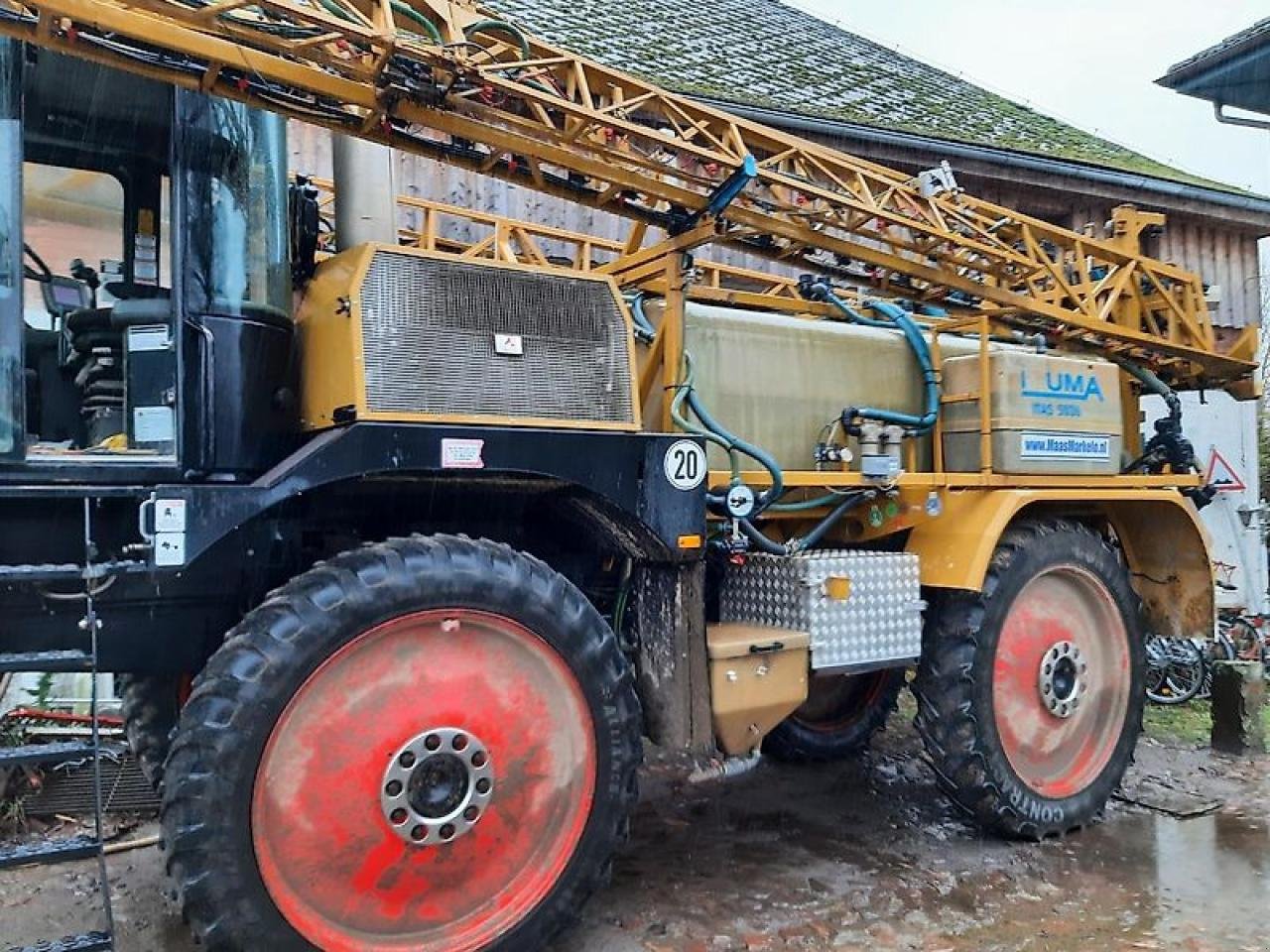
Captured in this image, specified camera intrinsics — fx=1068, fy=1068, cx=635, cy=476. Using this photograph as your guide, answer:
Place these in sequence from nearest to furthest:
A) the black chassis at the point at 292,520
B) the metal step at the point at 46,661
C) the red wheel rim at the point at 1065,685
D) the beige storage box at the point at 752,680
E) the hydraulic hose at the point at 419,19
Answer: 1. the metal step at the point at 46,661
2. the black chassis at the point at 292,520
3. the hydraulic hose at the point at 419,19
4. the beige storage box at the point at 752,680
5. the red wheel rim at the point at 1065,685

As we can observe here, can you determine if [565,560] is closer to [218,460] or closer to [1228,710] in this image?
[218,460]

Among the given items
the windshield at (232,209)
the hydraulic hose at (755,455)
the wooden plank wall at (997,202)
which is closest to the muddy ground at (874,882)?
the hydraulic hose at (755,455)

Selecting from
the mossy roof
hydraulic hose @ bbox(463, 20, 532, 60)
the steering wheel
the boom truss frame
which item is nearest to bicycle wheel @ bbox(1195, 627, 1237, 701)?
the boom truss frame

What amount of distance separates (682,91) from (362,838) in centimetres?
723

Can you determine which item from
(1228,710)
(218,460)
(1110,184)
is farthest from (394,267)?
(1110,184)

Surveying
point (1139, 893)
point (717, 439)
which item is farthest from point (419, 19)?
point (1139, 893)

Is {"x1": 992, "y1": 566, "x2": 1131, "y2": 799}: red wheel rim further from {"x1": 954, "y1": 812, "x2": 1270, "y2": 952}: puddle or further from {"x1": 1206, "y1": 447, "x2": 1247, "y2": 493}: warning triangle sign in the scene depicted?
{"x1": 1206, "y1": 447, "x2": 1247, "y2": 493}: warning triangle sign

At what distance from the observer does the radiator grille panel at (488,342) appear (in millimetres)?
3422

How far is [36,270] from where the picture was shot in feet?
10.7

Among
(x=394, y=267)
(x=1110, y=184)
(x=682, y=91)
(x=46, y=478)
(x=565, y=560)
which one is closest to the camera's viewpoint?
(x=46, y=478)

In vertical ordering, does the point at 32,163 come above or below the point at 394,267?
above

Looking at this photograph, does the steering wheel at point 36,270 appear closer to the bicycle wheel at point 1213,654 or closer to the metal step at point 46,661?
the metal step at point 46,661

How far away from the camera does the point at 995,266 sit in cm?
533

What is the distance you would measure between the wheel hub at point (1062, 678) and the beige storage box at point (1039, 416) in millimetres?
878
